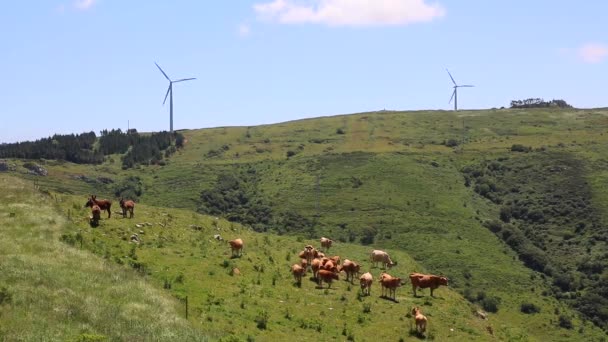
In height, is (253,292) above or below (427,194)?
above

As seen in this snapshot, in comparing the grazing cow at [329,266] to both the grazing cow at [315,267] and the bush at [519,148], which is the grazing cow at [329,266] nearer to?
the grazing cow at [315,267]

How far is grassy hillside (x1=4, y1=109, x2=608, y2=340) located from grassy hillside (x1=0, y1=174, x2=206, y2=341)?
55067 mm

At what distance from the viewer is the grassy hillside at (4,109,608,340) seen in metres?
95.3

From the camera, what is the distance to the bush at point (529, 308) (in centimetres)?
8519

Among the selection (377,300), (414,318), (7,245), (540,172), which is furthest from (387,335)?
(540,172)

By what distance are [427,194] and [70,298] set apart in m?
110

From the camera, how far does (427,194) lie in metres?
131

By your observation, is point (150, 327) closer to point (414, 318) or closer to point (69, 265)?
point (69, 265)

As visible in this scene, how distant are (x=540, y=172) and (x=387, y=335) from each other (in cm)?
12236

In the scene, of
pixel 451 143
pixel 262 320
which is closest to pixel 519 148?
pixel 451 143

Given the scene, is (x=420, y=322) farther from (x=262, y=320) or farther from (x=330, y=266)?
(x=262, y=320)

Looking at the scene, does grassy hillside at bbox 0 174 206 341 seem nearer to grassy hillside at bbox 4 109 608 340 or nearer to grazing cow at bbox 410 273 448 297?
grazing cow at bbox 410 273 448 297

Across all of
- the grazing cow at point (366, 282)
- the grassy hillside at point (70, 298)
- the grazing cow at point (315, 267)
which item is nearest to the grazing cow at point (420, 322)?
the grazing cow at point (366, 282)

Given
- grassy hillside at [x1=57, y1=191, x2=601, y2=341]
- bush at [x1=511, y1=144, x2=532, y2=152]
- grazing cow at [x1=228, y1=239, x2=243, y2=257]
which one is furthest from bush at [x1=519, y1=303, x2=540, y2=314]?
bush at [x1=511, y1=144, x2=532, y2=152]
